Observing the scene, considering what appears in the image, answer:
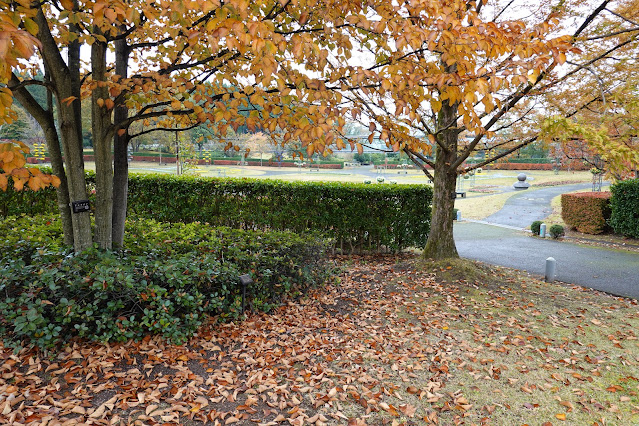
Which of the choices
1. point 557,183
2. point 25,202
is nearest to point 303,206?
point 25,202

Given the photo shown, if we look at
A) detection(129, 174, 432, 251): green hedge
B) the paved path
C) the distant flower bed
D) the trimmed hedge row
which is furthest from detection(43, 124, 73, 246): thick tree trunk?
the distant flower bed

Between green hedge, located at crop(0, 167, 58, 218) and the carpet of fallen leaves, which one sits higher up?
green hedge, located at crop(0, 167, 58, 218)

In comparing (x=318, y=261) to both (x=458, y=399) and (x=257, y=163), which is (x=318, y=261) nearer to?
(x=458, y=399)

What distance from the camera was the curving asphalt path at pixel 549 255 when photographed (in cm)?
677

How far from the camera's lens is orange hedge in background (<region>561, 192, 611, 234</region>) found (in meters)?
11.6

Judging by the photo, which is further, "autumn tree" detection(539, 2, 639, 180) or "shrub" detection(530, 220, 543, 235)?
"shrub" detection(530, 220, 543, 235)

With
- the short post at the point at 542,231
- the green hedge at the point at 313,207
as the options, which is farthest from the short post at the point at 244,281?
the short post at the point at 542,231

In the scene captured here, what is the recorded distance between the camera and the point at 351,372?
127 inches

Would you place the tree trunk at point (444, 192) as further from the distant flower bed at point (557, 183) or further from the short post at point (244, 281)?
the distant flower bed at point (557, 183)

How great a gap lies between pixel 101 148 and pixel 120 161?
54cm

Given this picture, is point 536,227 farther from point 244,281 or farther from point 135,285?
point 135,285

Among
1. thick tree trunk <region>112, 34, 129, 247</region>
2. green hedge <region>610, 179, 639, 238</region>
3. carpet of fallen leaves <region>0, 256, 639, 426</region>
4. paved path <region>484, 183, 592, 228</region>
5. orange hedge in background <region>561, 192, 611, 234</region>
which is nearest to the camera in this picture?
carpet of fallen leaves <region>0, 256, 639, 426</region>

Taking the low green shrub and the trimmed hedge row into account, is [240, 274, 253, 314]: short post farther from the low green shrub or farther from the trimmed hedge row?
the trimmed hedge row

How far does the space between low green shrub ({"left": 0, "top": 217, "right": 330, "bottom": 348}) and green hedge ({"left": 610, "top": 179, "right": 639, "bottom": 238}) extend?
34.7ft
